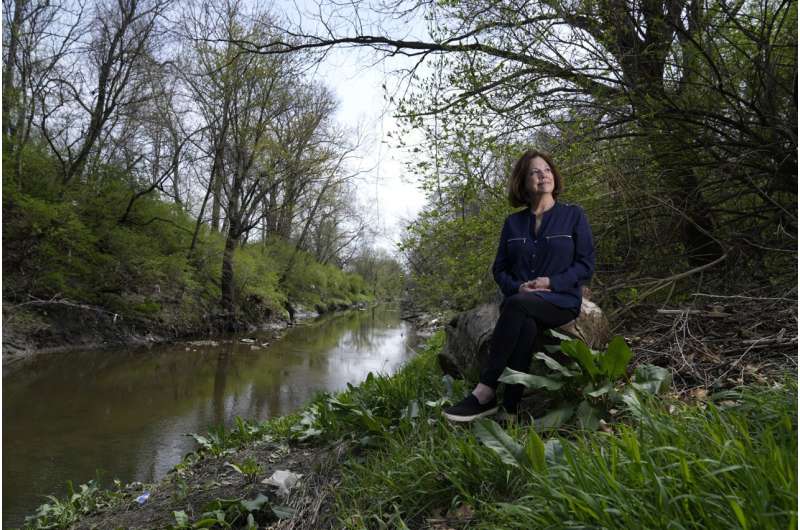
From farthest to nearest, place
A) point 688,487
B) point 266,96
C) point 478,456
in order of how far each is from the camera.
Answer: point 266,96 → point 478,456 → point 688,487

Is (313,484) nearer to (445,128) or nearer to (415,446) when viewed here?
(415,446)

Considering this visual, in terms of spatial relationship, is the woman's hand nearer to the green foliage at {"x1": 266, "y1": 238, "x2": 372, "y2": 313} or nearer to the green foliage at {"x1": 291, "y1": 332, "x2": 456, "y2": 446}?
the green foliage at {"x1": 291, "y1": 332, "x2": 456, "y2": 446}

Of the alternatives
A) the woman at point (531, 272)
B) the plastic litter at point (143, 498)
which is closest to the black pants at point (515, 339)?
the woman at point (531, 272)

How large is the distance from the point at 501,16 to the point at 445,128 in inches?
46.7

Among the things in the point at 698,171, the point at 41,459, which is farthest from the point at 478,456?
the point at 41,459

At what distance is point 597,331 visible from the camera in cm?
370

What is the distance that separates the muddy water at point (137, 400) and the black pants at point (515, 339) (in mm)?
4106

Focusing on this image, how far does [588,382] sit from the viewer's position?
2.93 meters

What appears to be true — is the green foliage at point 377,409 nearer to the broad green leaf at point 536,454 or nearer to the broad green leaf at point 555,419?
the broad green leaf at point 555,419

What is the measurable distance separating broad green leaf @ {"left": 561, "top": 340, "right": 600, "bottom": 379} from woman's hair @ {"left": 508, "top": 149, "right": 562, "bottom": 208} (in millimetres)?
1195

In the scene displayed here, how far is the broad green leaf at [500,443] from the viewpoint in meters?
2.22

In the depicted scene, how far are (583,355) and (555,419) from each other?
388mm

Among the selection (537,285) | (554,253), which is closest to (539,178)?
(554,253)

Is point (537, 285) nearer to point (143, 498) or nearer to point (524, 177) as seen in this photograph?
point (524, 177)
